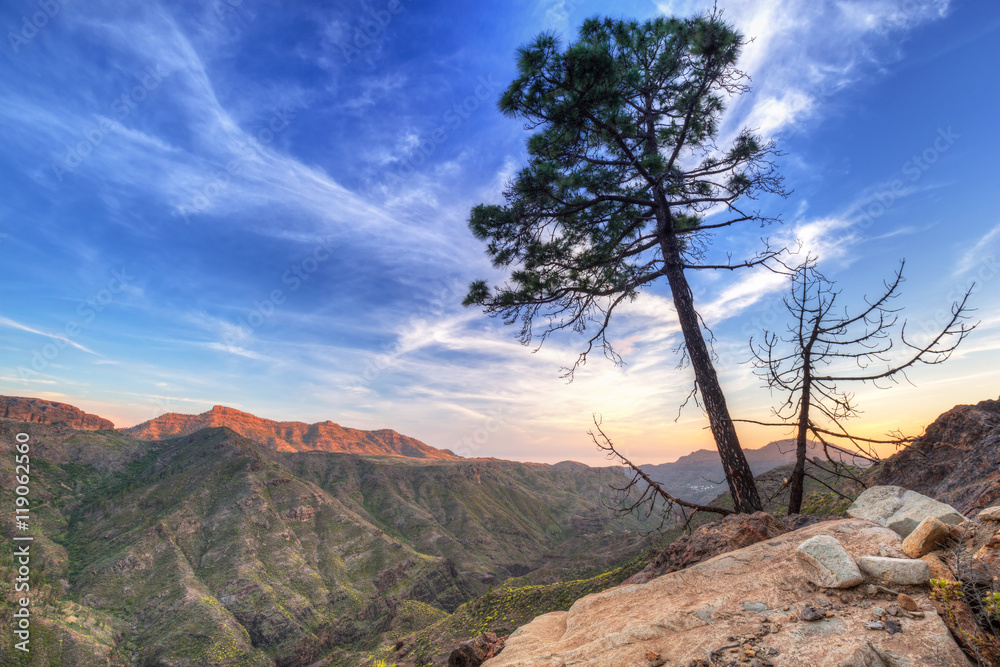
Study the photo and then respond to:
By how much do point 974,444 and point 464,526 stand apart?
158308 mm

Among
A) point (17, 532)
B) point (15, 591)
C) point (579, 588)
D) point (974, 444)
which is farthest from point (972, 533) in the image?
point (17, 532)

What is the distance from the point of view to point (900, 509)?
446 cm

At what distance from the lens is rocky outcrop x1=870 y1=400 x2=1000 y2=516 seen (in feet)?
18.9

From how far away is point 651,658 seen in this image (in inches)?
119

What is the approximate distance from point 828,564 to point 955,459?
272 inches

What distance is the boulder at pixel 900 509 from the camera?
3.87m

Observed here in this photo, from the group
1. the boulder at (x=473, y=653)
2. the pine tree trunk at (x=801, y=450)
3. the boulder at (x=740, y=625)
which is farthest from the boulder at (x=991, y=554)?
the boulder at (x=473, y=653)

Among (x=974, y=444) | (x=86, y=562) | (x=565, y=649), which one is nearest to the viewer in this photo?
(x=565, y=649)

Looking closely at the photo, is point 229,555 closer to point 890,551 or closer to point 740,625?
point 740,625

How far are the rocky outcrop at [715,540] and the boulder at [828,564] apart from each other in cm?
174

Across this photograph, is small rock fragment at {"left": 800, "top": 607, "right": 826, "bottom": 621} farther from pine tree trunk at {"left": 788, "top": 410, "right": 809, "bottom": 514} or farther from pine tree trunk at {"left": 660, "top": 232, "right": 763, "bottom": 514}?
pine tree trunk at {"left": 660, "top": 232, "right": 763, "bottom": 514}

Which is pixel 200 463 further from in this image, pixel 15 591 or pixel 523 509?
pixel 523 509

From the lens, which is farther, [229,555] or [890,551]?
[229,555]

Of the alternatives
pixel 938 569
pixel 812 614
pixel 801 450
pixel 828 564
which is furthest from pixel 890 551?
pixel 801 450
